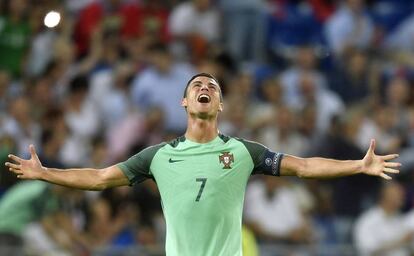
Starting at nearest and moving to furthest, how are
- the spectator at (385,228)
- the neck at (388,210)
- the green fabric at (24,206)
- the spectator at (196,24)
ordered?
the green fabric at (24,206) → the spectator at (385,228) → the neck at (388,210) → the spectator at (196,24)

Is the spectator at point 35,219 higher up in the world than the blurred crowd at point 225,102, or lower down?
lower down

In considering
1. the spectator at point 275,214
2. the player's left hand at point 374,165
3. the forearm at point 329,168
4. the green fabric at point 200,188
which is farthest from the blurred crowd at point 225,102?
the player's left hand at point 374,165

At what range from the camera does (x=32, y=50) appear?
14797 mm

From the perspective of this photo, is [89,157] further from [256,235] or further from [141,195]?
[256,235]

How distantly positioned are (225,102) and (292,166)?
6.11m

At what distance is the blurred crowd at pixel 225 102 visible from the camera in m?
12.6

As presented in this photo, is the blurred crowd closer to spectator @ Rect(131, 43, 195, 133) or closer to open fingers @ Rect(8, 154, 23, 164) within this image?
spectator @ Rect(131, 43, 195, 133)

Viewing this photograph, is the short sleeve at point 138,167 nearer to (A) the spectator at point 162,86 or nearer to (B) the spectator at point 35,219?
(B) the spectator at point 35,219

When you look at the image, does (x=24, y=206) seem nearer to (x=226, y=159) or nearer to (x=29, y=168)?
(x=29, y=168)

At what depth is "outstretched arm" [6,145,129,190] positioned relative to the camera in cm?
795

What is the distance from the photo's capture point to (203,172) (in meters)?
8.02

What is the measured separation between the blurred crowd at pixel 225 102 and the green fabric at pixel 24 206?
0.01 meters

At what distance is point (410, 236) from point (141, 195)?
2863mm

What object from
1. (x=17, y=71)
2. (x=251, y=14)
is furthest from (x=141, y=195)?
(x=251, y=14)
